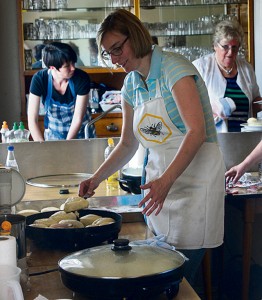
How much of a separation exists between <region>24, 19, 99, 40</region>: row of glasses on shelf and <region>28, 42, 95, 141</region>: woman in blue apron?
154 centimetres

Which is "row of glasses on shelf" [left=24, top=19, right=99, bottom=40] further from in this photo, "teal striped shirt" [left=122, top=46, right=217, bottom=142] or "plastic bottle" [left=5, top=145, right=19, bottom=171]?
"teal striped shirt" [left=122, top=46, right=217, bottom=142]

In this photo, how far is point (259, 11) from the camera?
6.63m

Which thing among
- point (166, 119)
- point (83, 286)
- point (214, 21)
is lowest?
point (83, 286)

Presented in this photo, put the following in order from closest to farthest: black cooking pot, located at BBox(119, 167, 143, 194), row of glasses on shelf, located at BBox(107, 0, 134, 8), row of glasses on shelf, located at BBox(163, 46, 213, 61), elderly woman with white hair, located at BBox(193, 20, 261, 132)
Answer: black cooking pot, located at BBox(119, 167, 143, 194) < elderly woman with white hair, located at BBox(193, 20, 261, 132) < row of glasses on shelf, located at BBox(107, 0, 134, 8) < row of glasses on shelf, located at BBox(163, 46, 213, 61)

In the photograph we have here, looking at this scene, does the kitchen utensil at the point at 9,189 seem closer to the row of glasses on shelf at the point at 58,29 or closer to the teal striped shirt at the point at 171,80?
the teal striped shirt at the point at 171,80

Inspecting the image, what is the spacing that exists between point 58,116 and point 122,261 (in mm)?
3500

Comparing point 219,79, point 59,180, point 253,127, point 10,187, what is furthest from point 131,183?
point 219,79

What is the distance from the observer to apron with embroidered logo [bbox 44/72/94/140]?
5.11 meters

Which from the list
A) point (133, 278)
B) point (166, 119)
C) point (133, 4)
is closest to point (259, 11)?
A: point (133, 4)

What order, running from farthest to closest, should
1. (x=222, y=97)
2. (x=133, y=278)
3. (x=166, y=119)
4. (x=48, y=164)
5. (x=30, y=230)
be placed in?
(x=222, y=97) < (x=48, y=164) < (x=166, y=119) < (x=30, y=230) < (x=133, y=278)

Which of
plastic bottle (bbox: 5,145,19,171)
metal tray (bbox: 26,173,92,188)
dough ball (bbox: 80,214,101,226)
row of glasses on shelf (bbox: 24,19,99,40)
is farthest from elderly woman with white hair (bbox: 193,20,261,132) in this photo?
dough ball (bbox: 80,214,101,226)

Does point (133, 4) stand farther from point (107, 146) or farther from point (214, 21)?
point (107, 146)

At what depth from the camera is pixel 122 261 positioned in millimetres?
1795

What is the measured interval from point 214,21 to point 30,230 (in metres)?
4.90
